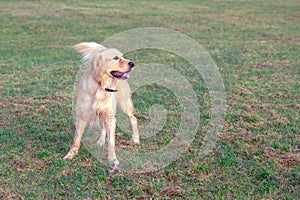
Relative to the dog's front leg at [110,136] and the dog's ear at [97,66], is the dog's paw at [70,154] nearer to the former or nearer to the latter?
the dog's front leg at [110,136]

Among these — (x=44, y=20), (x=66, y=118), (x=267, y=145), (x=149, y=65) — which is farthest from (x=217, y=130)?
(x=44, y=20)

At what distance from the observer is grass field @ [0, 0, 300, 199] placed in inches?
185

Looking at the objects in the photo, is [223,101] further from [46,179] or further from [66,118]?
[46,179]

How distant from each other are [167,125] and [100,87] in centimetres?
170

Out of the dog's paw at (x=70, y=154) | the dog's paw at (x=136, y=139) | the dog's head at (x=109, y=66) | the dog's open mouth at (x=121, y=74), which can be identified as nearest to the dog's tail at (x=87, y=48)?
the dog's head at (x=109, y=66)

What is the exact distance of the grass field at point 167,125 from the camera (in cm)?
470

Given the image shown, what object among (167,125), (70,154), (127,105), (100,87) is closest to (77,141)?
(70,154)

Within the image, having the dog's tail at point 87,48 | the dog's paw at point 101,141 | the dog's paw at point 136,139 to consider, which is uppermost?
the dog's tail at point 87,48

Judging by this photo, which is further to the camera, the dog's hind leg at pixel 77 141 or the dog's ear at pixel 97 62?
the dog's hind leg at pixel 77 141

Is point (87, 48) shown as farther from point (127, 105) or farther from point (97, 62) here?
point (127, 105)

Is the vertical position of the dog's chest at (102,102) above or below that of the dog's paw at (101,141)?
above

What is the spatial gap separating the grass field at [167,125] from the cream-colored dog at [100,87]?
15.7 inches

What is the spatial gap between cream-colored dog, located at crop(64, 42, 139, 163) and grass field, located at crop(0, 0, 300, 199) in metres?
0.40

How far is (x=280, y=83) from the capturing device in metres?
9.09
